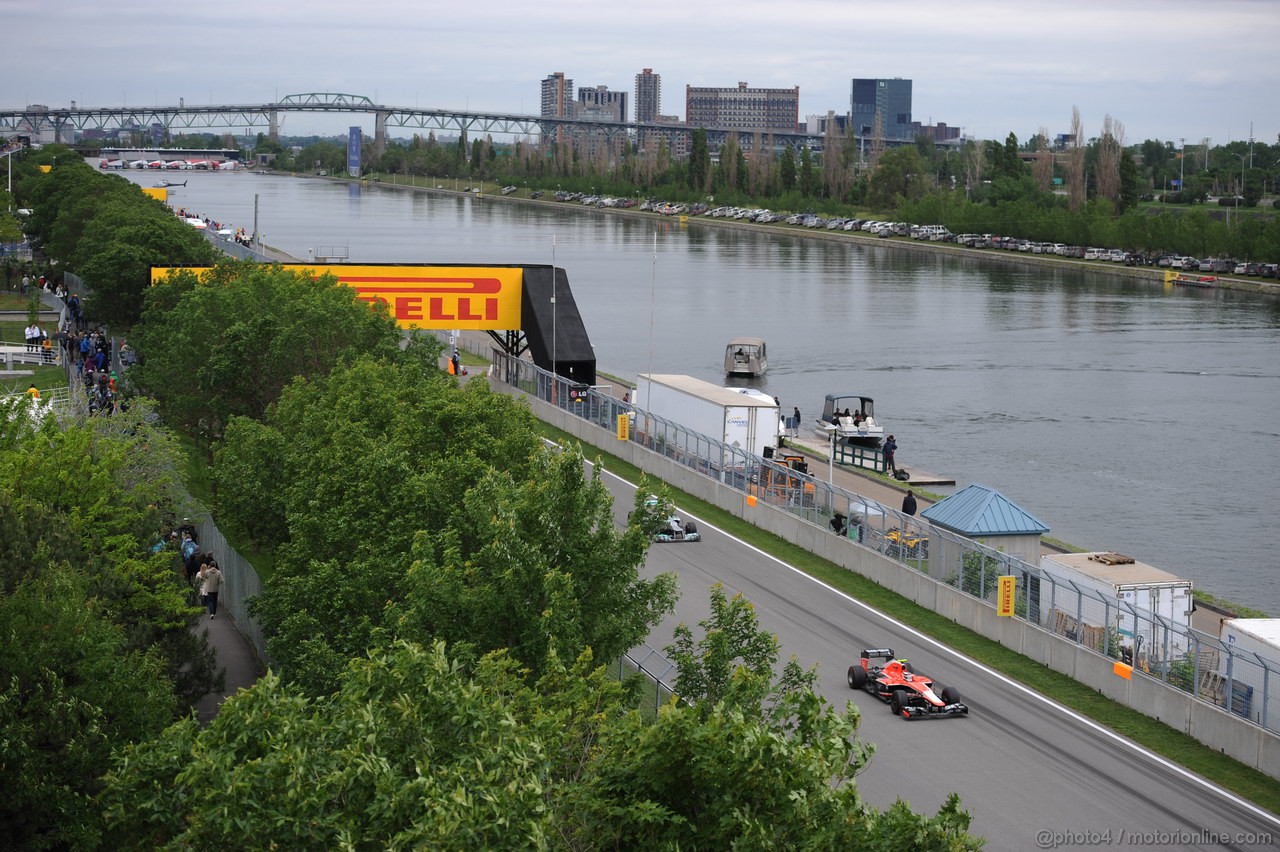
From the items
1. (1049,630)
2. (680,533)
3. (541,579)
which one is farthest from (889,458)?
(541,579)

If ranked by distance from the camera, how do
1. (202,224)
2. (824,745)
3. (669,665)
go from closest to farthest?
1. (824,745)
2. (669,665)
3. (202,224)

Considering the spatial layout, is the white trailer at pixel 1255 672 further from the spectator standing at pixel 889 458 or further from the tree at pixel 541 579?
the spectator standing at pixel 889 458

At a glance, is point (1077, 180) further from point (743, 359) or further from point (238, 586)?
point (238, 586)

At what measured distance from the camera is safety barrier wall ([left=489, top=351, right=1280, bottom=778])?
24.2 metres

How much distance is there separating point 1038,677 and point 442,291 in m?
34.7

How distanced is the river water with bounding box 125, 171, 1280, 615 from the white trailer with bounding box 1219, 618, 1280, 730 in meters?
14.0

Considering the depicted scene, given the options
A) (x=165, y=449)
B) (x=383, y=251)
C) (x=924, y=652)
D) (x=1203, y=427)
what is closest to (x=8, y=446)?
(x=165, y=449)

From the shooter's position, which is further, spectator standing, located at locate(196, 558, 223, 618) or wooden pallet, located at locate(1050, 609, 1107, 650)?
spectator standing, located at locate(196, 558, 223, 618)

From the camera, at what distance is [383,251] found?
138250mm

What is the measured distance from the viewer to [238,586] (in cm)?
2944

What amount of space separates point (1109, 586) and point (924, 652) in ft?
12.1

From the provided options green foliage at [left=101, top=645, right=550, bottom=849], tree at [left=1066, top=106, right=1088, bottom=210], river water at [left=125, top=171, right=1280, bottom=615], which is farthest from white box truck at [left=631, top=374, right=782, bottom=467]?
tree at [left=1066, top=106, right=1088, bottom=210]

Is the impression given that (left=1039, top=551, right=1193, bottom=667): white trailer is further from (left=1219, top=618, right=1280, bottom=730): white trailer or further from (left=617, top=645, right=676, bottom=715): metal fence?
(left=617, top=645, right=676, bottom=715): metal fence

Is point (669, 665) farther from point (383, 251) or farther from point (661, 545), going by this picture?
point (383, 251)
